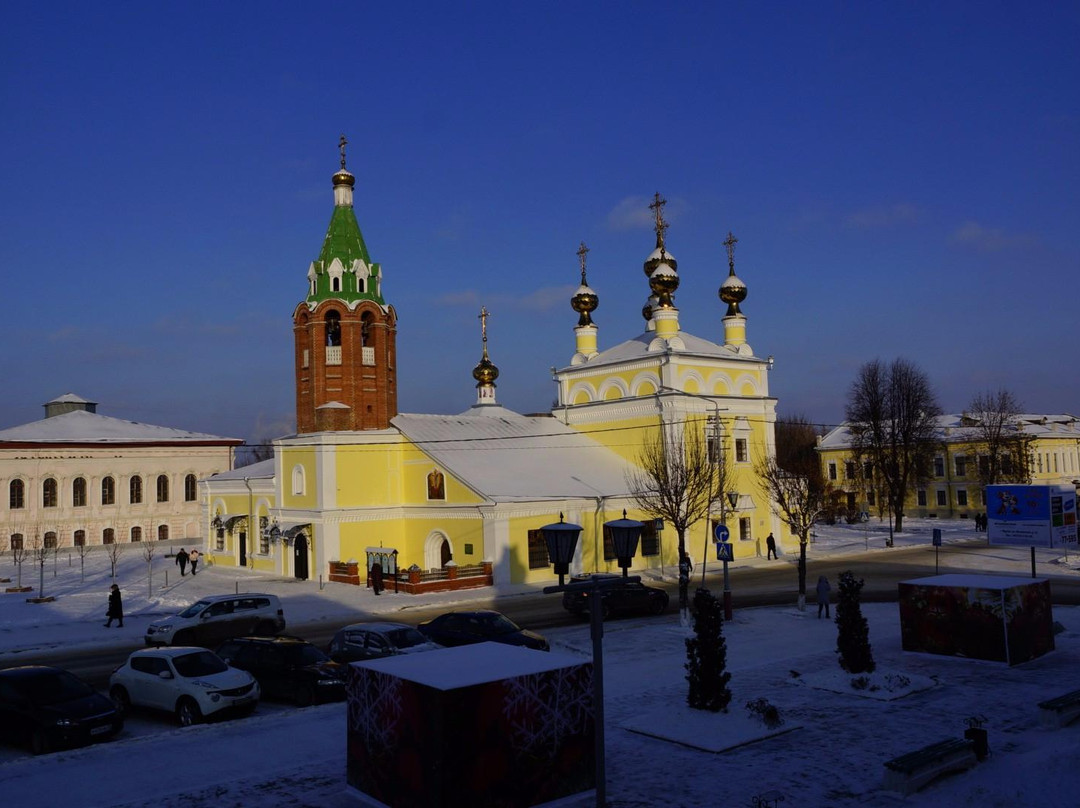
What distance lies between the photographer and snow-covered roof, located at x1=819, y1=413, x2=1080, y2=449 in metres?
65.2

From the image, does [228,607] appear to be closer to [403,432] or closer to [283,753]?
[283,753]

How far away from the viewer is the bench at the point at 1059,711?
12508 millimetres

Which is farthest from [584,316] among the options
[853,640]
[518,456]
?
[853,640]

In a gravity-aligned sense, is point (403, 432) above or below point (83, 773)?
above

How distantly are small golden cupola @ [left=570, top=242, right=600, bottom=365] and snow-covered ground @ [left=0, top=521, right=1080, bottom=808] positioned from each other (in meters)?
28.2

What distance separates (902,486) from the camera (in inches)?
2120

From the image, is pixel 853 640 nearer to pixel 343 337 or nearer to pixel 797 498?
pixel 797 498

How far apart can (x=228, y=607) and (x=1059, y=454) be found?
2554 inches

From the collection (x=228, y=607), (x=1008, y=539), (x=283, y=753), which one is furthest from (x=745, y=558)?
(x=283, y=753)

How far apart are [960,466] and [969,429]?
11.7 ft

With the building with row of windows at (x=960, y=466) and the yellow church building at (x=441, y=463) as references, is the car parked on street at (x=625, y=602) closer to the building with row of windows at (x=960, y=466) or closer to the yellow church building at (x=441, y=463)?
the yellow church building at (x=441, y=463)

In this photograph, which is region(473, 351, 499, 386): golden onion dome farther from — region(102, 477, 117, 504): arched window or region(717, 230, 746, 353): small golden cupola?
region(102, 477, 117, 504): arched window

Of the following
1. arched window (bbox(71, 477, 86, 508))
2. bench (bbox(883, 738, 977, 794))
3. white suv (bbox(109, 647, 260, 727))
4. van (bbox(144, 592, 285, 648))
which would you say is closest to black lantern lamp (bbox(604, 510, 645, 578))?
bench (bbox(883, 738, 977, 794))

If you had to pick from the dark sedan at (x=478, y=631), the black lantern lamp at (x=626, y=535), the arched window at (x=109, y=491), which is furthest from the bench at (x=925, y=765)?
the arched window at (x=109, y=491)
